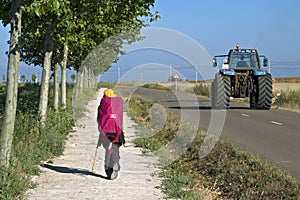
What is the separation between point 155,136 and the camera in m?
17.3

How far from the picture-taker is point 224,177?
426 inches

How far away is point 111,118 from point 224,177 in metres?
2.44

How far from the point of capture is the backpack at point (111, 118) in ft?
34.5

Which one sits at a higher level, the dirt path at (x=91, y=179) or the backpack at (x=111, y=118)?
the backpack at (x=111, y=118)

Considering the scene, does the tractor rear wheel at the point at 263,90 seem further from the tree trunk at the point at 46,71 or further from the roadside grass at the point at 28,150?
the tree trunk at the point at 46,71

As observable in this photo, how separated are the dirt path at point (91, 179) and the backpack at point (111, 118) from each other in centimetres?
85

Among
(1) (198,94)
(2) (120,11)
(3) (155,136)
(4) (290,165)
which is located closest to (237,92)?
(3) (155,136)

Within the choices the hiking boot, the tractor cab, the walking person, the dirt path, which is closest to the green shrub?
the tractor cab

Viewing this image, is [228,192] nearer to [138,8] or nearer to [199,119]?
[138,8]

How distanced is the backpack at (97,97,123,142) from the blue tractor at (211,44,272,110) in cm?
1578

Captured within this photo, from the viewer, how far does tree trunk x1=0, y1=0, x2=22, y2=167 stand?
9797 millimetres

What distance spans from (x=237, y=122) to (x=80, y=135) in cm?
713

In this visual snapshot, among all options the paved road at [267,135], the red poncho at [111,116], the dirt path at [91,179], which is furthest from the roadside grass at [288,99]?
the red poncho at [111,116]

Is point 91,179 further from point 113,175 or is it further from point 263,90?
point 263,90
